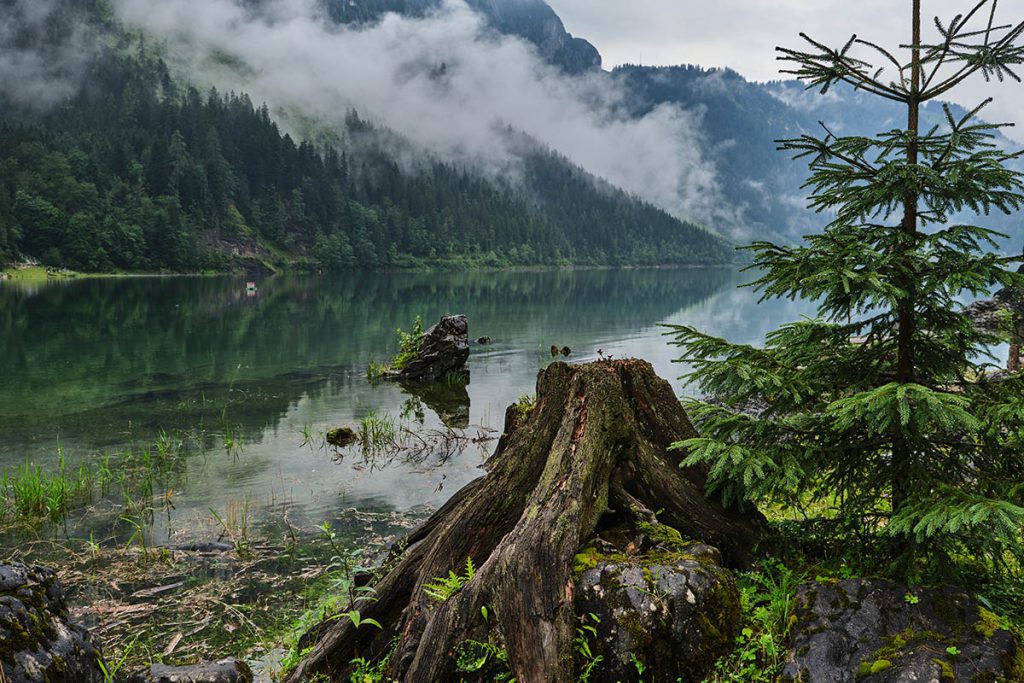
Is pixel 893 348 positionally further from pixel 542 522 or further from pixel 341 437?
pixel 341 437

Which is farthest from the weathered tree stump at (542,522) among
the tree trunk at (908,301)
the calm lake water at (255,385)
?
the calm lake water at (255,385)

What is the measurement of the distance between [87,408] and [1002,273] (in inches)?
977

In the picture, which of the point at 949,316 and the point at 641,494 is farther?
the point at 641,494

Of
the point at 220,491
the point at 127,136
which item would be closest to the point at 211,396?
the point at 220,491

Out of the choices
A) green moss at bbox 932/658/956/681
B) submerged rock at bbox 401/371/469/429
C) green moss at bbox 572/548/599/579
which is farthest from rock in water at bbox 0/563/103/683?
submerged rock at bbox 401/371/469/429

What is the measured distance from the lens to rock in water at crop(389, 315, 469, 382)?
91.1ft

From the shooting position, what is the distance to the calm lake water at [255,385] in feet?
46.0

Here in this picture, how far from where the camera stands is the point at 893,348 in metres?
5.86

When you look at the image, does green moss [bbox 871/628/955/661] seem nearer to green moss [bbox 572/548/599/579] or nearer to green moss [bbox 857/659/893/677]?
green moss [bbox 857/659/893/677]

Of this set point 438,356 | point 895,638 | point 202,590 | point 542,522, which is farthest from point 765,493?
point 438,356

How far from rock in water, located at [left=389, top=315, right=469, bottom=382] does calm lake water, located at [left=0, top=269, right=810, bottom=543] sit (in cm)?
141

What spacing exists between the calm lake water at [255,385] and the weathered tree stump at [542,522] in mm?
6479

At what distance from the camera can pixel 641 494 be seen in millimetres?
6379

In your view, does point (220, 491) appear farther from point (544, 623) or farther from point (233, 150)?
point (233, 150)
